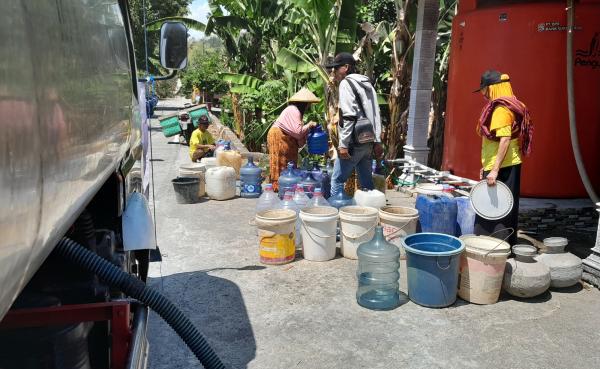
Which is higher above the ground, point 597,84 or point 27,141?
point 597,84

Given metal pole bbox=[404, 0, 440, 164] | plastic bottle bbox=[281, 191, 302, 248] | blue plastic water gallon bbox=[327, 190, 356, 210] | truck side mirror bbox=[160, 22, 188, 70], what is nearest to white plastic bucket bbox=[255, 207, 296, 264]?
plastic bottle bbox=[281, 191, 302, 248]

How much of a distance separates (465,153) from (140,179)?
475cm

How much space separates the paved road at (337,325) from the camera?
3.74m

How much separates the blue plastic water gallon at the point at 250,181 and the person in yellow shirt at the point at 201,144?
2.17 meters

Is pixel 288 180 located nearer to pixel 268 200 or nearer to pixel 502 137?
pixel 268 200

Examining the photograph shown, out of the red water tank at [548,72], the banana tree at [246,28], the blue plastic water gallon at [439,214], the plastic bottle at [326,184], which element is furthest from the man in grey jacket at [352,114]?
the banana tree at [246,28]

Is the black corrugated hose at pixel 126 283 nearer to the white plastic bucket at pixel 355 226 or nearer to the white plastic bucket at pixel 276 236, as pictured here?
the white plastic bucket at pixel 276 236

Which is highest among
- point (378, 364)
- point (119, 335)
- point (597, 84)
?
point (597, 84)

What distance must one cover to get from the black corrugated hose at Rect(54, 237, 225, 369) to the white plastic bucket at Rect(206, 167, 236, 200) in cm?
594

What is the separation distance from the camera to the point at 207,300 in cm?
473

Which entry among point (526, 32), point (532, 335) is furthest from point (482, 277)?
point (526, 32)

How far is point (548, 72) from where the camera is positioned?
20.4 feet

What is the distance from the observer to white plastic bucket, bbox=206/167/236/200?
843 centimetres

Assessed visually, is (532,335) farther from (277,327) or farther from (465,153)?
(465,153)
